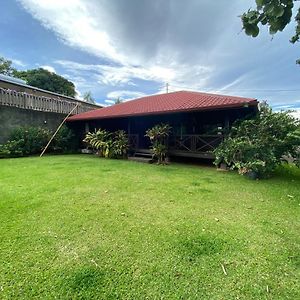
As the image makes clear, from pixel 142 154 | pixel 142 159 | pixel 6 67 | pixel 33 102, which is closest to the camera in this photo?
pixel 142 159

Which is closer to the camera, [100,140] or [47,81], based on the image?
[100,140]

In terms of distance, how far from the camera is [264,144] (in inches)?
240

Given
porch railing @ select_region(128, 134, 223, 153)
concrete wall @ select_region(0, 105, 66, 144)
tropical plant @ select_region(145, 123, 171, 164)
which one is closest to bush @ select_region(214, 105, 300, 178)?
porch railing @ select_region(128, 134, 223, 153)

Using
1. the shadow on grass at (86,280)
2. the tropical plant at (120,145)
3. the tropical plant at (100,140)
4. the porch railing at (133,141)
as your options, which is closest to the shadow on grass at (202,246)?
the shadow on grass at (86,280)

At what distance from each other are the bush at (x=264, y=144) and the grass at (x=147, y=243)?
4.53 ft

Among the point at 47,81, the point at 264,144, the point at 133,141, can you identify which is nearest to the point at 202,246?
the point at 264,144

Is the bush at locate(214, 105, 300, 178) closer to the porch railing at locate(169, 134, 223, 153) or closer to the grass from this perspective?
the grass

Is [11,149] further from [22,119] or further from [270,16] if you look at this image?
[270,16]

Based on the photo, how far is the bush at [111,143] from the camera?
10414 mm

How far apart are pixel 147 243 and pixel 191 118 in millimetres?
8668

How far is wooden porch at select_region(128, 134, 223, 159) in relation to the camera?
8578 millimetres

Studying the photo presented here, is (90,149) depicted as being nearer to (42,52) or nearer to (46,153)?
(46,153)

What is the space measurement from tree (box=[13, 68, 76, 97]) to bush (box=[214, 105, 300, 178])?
28792 millimetres

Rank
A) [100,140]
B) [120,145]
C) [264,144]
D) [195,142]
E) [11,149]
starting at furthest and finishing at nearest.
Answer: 1. [100,140]
2. [120,145]
3. [11,149]
4. [195,142]
5. [264,144]
